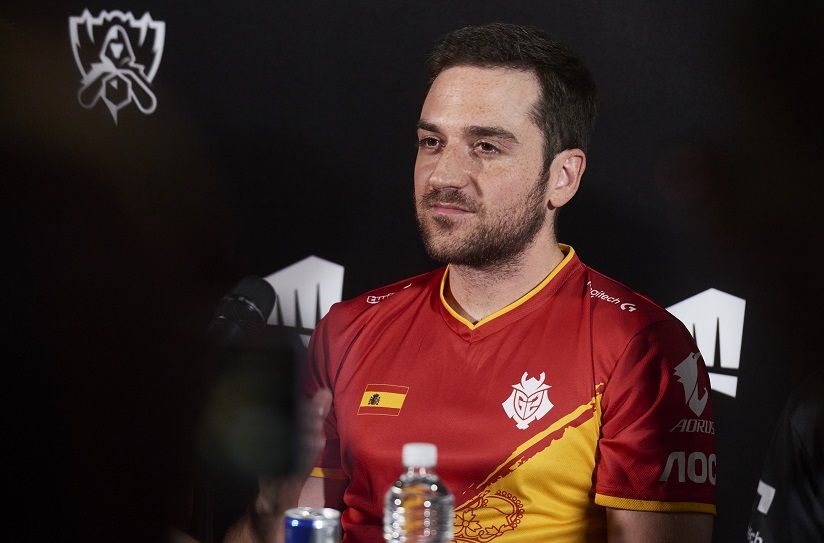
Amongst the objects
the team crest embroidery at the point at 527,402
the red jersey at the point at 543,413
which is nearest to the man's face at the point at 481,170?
the red jersey at the point at 543,413

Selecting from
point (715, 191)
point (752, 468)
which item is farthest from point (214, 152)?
point (752, 468)

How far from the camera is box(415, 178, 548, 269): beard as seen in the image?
6.50ft

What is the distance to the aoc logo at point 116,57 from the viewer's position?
7.87 ft

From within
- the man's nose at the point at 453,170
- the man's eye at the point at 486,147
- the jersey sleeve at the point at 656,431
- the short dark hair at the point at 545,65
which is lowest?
the jersey sleeve at the point at 656,431

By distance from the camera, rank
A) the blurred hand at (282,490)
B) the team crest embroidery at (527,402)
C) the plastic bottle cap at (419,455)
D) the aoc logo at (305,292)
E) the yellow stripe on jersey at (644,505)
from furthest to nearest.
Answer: the aoc logo at (305,292) < the blurred hand at (282,490) < the team crest embroidery at (527,402) < the yellow stripe on jersey at (644,505) < the plastic bottle cap at (419,455)

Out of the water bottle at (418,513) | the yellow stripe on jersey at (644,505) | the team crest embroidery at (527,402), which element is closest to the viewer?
the water bottle at (418,513)

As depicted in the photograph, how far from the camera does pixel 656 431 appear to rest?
1779 mm

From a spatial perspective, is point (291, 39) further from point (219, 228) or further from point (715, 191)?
point (715, 191)

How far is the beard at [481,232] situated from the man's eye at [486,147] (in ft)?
0.32

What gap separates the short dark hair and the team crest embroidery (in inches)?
17.4

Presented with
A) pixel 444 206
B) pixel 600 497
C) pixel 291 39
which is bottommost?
pixel 600 497

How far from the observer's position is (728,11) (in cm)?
200

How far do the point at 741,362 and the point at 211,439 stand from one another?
1.24m

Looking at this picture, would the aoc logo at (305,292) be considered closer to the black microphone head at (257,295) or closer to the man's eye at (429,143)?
the black microphone head at (257,295)
